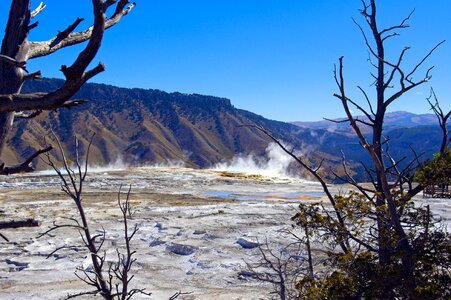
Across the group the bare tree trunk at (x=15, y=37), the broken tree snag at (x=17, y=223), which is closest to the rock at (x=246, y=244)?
the broken tree snag at (x=17, y=223)

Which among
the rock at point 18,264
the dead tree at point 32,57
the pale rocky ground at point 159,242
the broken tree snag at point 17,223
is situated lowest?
the rock at point 18,264

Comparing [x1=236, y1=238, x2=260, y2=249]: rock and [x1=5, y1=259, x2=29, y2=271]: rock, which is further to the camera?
[x1=236, y1=238, x2=260, y2=249]: rock

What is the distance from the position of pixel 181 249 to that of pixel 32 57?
41.9 ft

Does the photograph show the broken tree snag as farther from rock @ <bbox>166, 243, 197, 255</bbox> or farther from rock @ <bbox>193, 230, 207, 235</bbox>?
rock @ <bbox>193, 230, 207, 235</bbox>

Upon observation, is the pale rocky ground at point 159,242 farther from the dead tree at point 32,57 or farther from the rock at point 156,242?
the dead tree at point 32,57

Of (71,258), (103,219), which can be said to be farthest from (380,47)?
(103,219)

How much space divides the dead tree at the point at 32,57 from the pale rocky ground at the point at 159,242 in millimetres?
3817

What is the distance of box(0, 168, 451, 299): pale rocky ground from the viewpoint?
11.6 m

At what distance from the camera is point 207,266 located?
44.5 feet

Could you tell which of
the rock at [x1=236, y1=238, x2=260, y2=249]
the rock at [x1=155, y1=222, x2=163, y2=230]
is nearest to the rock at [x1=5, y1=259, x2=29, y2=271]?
the rock at [x1=155, y1=222, x2=163, y2=230]

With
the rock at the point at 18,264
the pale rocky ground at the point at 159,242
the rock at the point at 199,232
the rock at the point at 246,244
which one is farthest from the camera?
the rock at the point at 199,232

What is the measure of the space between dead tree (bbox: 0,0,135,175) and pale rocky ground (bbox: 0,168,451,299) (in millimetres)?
3817

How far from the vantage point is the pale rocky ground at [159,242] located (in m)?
11.6

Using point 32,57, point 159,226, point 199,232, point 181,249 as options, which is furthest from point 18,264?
point 32,57
